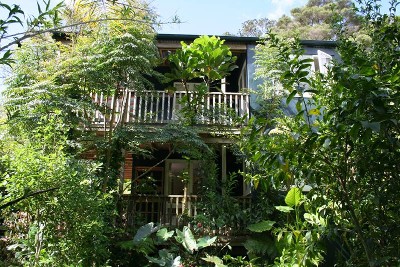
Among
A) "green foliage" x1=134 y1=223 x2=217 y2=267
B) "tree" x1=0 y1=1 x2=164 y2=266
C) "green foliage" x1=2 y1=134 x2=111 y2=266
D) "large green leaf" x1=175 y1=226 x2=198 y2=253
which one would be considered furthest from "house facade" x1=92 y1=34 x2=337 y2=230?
"green foliage" x1=2 y1=134 x2=111 y2=266

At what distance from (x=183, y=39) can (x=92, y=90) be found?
370cm

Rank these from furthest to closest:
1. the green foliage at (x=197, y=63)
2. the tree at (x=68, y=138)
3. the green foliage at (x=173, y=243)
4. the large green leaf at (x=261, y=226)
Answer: the green foliage at (x=197, y=63)
the large green leaf at (x=261, y=226)
the green foliage at (x=173, y=243)
the tree at (x=68, y=138)

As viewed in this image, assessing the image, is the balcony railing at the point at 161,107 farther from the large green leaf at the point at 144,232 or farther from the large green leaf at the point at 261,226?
the large green leaf at the point at 144,232

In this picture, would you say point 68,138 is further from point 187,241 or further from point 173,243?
point 187,241

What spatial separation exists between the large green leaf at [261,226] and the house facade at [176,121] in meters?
1.13

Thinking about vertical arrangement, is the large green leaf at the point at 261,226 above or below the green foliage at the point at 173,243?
above

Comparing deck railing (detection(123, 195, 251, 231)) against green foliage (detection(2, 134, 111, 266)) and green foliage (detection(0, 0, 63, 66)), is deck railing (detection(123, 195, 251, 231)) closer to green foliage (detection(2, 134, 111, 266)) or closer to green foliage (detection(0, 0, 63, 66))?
green foliage (detection(2, 134, 111, 266))

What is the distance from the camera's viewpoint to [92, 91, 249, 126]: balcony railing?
871cm

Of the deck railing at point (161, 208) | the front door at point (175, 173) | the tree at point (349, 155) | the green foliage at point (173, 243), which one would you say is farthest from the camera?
the front door at point (175, 173)

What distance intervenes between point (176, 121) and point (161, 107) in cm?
114

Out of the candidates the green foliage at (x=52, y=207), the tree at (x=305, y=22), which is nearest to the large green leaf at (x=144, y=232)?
the green foliage at (x=52, y=207)

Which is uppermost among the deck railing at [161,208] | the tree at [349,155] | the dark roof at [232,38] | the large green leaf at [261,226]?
the dark roof at [232,38]

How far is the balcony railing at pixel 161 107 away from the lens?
8711 millimetres

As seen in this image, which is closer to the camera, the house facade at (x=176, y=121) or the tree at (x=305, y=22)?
the house facade at (x=176, y=121)
